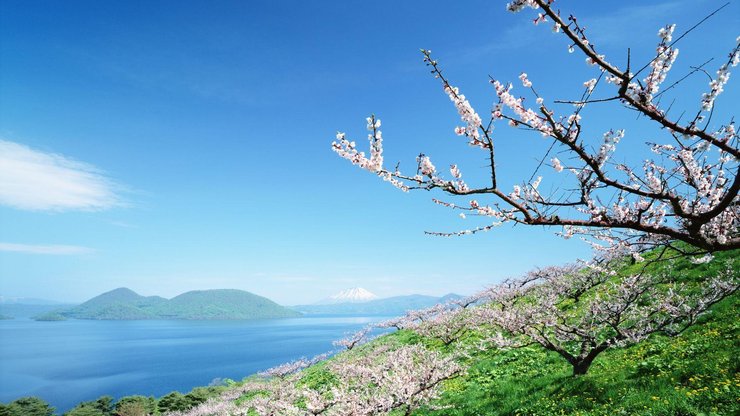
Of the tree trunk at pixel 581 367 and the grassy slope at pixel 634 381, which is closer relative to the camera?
the grassy slope at pixel 634 381

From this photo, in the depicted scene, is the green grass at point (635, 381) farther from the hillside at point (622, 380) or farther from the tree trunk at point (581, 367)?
the tree trunk at point (581, 367)

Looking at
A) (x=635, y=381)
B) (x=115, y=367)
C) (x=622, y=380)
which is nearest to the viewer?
(x=635, y=381)

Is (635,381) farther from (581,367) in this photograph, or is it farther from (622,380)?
(581,367)

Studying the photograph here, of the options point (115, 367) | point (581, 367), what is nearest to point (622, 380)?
point (581, 367)

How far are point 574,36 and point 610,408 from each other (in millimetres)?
10170

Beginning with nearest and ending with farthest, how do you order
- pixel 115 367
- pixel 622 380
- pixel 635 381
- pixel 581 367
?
pixel 635 381
pixel 622 380
pixel 581 367
pixel 115 367

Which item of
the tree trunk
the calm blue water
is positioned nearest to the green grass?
the tree trunk

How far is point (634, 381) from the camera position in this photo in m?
10.3

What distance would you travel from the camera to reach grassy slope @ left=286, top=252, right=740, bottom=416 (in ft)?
27.5

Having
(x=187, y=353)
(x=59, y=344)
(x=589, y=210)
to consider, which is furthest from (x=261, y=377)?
(x=59, y=344)

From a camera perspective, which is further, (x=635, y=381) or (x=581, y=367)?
(x=581, y=367)

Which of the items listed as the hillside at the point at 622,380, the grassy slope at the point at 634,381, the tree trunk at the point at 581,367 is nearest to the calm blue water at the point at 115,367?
Answer: the hillside at the point at 622,380

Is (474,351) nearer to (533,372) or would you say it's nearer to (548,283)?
(533,372)

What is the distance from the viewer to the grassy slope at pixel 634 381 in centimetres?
839
